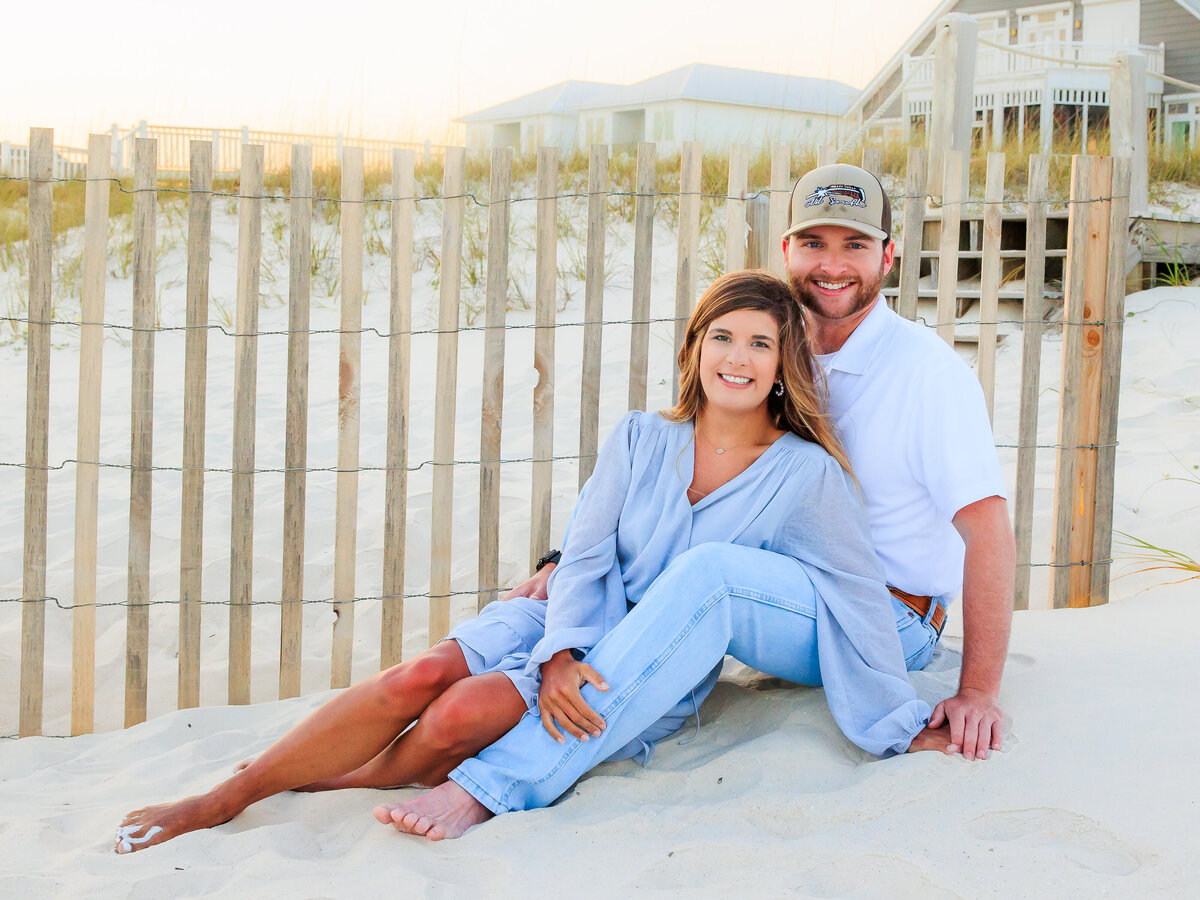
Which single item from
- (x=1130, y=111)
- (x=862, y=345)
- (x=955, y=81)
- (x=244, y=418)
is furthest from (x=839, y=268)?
(x=1130, y=111)

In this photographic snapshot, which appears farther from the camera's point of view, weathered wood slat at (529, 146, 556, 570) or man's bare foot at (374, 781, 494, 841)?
weathered wood slat at (529, 146, 556, 570)

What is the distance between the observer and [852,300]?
2736mm

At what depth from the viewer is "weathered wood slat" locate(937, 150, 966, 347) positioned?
359 cm

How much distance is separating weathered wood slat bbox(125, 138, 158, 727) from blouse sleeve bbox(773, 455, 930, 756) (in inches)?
78.9

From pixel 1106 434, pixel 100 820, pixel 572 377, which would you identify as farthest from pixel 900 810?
pixel 572 377

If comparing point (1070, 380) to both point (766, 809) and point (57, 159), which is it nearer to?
point (766, 809)

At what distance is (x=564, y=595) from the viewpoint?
2.43 m

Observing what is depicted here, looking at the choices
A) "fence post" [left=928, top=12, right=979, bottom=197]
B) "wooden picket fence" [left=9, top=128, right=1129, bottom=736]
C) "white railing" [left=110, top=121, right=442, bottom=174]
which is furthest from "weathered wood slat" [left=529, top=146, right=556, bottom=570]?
"white railing" [left=110, top=121, right=442, bottom=174]

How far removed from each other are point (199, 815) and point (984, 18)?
57.5 feet

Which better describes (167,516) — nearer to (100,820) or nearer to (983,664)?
(100,820)

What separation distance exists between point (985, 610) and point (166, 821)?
188 centimetres

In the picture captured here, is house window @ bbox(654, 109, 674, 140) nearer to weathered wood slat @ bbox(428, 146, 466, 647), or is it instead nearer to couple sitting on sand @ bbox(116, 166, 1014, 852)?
weathered wood slat @ bbox(428, 146, 466, 647)

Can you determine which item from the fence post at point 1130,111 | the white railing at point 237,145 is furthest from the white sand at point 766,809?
the white railing at point 237,145

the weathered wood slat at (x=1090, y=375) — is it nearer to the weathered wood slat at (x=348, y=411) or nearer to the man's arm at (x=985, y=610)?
the man's arm at (x=985, y=610)
